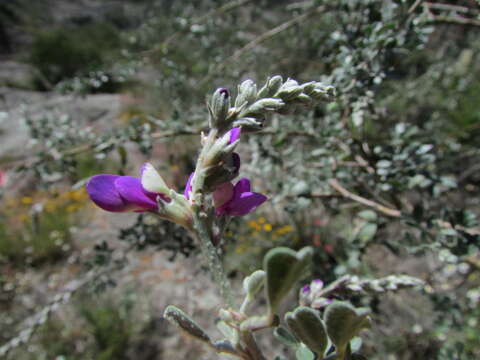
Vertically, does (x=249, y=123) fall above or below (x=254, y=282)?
above

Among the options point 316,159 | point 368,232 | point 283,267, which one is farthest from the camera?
point 316,159

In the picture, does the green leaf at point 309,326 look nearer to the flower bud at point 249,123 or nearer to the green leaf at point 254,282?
the green leaf at point 254,282

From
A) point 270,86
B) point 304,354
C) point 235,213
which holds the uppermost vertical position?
point 270,86

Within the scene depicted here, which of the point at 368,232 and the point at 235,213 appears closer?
the point at 235,213

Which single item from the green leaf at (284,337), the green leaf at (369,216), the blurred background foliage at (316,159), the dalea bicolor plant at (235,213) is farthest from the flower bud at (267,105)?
the green leaf at (369,216)

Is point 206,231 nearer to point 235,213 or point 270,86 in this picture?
point 235,213

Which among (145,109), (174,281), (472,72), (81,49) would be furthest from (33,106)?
(472,72)

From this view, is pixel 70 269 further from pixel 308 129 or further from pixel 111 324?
pixel 308 129

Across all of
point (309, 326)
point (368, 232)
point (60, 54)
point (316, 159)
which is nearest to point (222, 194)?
point (309, 326)
